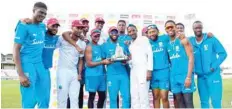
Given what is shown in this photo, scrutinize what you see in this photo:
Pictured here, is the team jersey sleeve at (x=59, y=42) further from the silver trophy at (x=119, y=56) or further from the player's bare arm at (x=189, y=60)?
the player's bare arm at (x=189, y=60)

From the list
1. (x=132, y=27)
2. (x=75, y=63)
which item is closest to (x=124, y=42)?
(x=132, y=27)

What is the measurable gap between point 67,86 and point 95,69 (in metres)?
0.81

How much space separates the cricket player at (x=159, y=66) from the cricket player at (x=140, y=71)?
136 millimetres

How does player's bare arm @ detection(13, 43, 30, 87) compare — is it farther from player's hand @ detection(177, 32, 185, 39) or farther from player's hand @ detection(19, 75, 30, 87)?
player's hand @ detection(177, 32, 185, 39)

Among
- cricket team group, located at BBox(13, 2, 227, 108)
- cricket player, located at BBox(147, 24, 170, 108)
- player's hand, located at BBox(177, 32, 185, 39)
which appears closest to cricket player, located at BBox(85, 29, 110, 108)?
cricket team group, located at BBox(13, 2, 227, 108)

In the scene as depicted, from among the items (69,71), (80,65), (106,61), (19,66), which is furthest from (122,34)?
(19,66)

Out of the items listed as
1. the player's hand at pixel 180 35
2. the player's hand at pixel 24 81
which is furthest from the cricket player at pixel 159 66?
the player's hand at pixel 24 81

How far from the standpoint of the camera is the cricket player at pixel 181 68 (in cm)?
596

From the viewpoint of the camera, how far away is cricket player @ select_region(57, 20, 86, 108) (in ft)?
21.3

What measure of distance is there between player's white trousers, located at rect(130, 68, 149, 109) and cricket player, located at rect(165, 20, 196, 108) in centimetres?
65

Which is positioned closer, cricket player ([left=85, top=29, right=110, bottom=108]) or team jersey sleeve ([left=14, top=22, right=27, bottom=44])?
team jersey sleeve ([left=14, top=22, right=27, bottom=44])

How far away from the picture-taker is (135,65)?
688cm

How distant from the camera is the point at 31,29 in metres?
5.34

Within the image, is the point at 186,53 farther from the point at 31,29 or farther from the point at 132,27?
the point at 31,29
